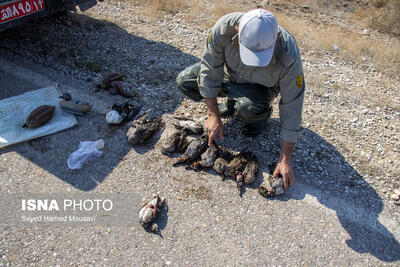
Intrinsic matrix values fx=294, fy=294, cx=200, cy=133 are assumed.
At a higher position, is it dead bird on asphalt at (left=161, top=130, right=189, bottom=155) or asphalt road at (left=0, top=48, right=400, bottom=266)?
dead bird on asphalt at (left=161, top=130, right=189, bottom=155)

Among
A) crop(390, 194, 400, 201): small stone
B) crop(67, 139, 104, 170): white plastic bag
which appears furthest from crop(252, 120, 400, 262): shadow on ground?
crop(67, 139, 104, 170): white plastic bag

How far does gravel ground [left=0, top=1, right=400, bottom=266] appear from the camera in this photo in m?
2.69

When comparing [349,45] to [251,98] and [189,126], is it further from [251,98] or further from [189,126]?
[189,126]

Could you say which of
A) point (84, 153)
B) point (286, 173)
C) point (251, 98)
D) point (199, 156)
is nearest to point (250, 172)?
point (286, 173)

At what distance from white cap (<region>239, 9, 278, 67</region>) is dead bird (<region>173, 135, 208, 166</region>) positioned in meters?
1.21

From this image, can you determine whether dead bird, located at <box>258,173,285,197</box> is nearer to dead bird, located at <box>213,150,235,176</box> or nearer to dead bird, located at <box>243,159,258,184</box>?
dead bird, located at <box>243,159,258,184</box>

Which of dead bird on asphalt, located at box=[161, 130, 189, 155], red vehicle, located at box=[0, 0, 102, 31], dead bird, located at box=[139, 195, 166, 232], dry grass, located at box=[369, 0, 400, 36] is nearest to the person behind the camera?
dead bird, located at box=[139, 195, 166, 232]

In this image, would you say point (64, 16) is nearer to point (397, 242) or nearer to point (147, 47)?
point (147, 47)

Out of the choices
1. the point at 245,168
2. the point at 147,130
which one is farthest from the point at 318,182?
the point at 147,130

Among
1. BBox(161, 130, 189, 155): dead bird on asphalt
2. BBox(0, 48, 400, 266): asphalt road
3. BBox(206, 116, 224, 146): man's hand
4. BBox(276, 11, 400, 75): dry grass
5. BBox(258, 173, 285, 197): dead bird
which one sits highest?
BBox(206, 116, 224, 146): man's hand

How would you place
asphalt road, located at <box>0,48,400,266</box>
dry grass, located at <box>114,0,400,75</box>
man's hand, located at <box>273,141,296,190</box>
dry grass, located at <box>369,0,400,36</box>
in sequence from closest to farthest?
asphalt road, located at <box>0,48,400,266</box>
man's hand, located at <box>273,141,296,190</box>
dry grass, located at <box>114,0,400,75</box>
dry grass, located at <box>369,0,400,36</box>

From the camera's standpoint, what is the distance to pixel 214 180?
3.28m

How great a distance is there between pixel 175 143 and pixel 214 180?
645mm

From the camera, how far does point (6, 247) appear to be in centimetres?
264
